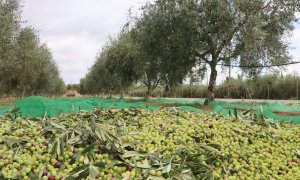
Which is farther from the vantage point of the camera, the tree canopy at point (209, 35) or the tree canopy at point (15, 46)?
the tree canopy at point (15, 46)

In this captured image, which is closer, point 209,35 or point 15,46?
point 209,35

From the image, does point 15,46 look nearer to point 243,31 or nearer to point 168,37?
point 168,37

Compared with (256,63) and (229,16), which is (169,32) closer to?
(229,16)

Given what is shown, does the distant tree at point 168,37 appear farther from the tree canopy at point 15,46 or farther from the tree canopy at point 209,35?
the tree canopy at point 15,46

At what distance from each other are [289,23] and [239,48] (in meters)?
3.86

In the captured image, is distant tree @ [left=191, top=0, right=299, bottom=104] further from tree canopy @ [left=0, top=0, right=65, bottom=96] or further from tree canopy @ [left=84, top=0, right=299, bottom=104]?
tree canopy @ [left=0, top=0, right=65, bottom=96]

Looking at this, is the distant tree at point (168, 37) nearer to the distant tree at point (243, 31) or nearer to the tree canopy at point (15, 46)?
the distant tree at point (243, 31)

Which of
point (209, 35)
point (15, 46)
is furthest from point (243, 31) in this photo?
point (15, 46)

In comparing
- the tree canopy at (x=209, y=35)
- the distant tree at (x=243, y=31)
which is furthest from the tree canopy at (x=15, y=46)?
the distant tree at (x=243, y=31)

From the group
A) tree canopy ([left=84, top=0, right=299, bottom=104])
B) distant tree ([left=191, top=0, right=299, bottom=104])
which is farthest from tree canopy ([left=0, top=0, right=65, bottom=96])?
distant tree ([left=191, top=0, right=299, bottom=104])

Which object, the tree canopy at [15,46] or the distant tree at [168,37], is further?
the tree canopy at [15,46]

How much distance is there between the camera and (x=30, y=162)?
9.41 feet

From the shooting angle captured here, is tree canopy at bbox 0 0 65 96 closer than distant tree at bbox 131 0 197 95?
No

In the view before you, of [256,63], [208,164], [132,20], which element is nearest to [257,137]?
[208,164]
